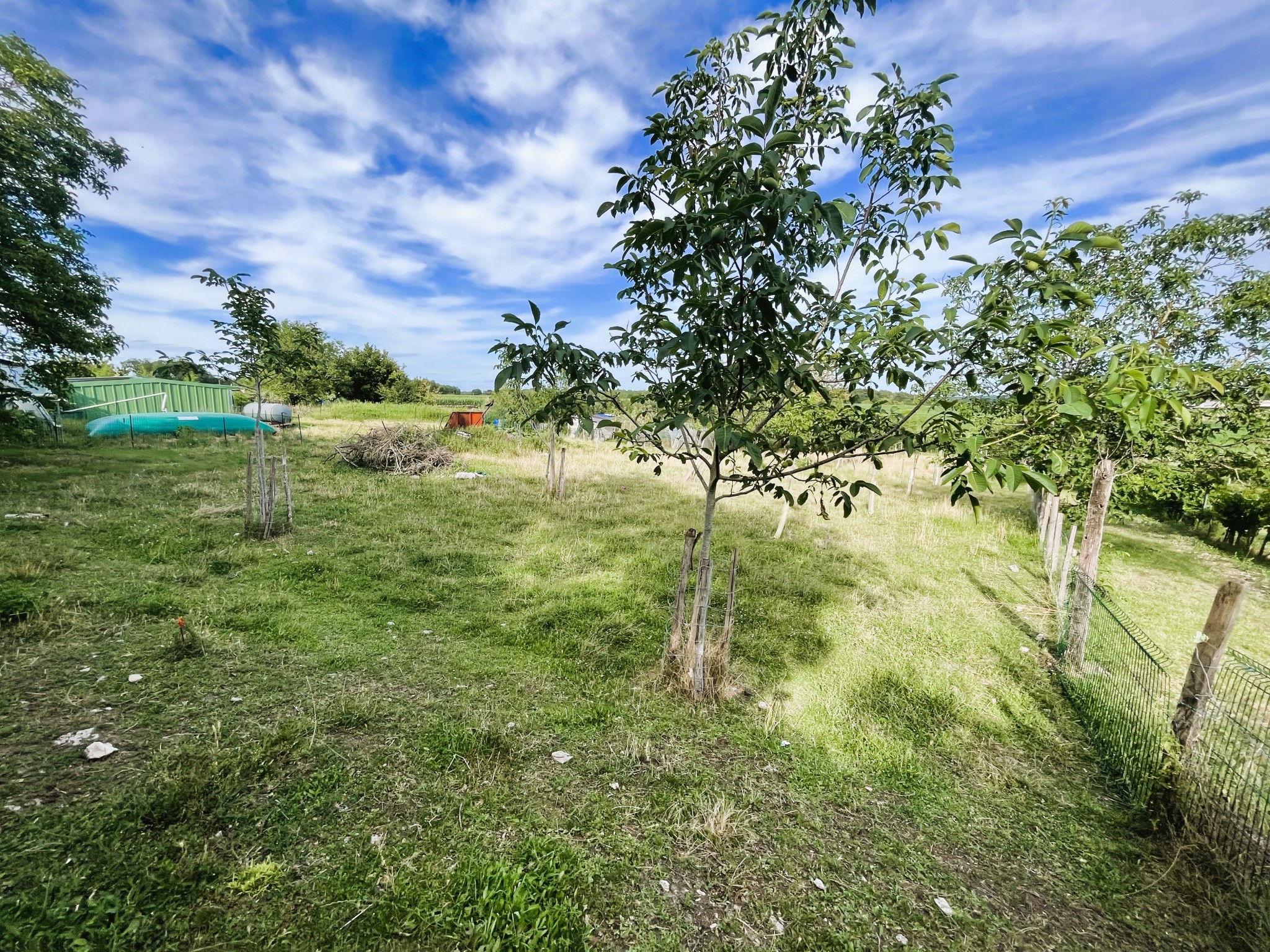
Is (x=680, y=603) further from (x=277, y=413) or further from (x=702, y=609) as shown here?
(x=277, y=413)

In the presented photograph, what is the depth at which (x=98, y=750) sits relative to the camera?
317 cm

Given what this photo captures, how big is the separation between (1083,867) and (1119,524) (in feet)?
58.9

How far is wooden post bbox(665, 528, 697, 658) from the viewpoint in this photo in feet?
15.4

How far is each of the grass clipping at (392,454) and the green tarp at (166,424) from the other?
3.16 metres

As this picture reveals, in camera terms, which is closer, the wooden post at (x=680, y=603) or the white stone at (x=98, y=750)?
the white stone at (x=98, y=750)

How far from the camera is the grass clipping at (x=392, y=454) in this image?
16234 millimetres

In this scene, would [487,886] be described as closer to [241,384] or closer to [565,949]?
[565,949]

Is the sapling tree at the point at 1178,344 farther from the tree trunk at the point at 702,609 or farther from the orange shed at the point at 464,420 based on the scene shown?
the orange shed at the point at 464,420

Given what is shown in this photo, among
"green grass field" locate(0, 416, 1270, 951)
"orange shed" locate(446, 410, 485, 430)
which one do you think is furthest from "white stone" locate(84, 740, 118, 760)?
"orange shed" locate(446, 410, 485, 430)

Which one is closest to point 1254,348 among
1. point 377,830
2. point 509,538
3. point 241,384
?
Result: point 377,830

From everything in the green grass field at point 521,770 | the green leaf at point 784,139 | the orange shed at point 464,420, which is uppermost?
the green leaf at point 784,139

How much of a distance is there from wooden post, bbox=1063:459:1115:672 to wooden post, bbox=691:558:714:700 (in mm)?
5075

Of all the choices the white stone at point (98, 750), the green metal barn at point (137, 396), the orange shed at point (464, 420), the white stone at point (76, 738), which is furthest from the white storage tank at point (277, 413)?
the white stone at point (98, 750)

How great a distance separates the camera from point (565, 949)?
2365 mm
